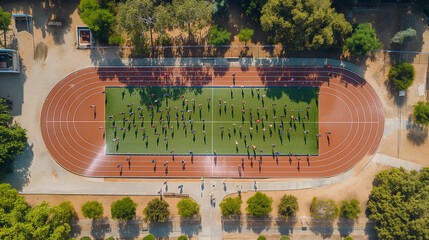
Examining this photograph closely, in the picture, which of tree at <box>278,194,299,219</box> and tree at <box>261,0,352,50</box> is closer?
tree at <box>261,0,352,50</box>

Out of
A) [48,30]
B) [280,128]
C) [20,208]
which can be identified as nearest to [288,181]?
[280,128]

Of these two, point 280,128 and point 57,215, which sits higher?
point 280,128

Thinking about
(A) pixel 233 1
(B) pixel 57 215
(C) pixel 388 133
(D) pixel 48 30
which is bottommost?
(B) pixel 57 215

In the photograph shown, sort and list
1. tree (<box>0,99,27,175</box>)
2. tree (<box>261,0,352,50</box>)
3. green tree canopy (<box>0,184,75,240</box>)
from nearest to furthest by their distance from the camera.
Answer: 1. green tree canopy (<box>0,184,75,240</box>)
2. tree (<box>261,0,352,50</box>)
3. tree (<box>0,99,27,175</box>)

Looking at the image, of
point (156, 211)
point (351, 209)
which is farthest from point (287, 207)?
point (156, 211)

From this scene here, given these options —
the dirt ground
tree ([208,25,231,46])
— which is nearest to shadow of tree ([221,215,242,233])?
the dirt ground

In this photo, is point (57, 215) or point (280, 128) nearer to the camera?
point (57, 215)

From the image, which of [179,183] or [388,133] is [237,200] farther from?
[388,133]

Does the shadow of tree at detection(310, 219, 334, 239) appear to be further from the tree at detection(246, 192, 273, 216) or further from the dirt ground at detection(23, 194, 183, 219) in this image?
the dirt ground at detection(23, 194, 183, 219)

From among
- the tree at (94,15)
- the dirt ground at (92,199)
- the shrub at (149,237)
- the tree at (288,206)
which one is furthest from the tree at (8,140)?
the tree at (288,206)
